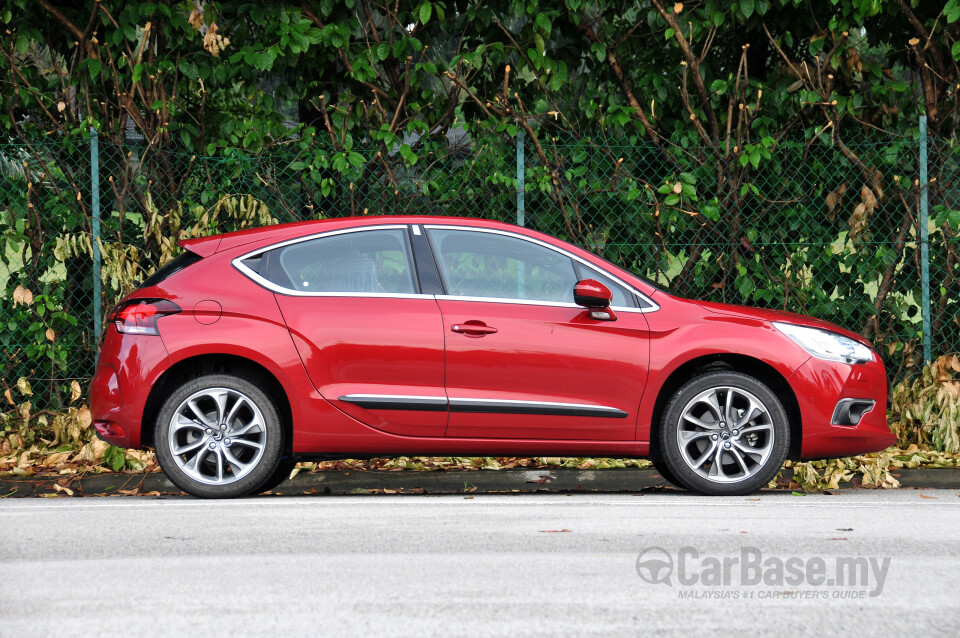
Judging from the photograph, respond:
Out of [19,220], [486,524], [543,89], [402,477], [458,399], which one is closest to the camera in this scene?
[486,524]

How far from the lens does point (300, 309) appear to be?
6.84m

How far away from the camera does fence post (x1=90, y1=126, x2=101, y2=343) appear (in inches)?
351

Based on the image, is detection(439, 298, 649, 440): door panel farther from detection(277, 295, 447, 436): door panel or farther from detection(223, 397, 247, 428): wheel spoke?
detection(223, 397, 247, 428): wheel spoke

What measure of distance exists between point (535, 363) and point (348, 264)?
50.8 inches

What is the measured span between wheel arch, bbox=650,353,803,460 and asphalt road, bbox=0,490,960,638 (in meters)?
0.38

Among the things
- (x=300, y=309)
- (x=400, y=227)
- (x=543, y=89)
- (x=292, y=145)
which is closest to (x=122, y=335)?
(x=300, y=309)

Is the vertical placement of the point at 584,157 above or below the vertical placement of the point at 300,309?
above

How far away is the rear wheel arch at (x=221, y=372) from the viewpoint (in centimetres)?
695

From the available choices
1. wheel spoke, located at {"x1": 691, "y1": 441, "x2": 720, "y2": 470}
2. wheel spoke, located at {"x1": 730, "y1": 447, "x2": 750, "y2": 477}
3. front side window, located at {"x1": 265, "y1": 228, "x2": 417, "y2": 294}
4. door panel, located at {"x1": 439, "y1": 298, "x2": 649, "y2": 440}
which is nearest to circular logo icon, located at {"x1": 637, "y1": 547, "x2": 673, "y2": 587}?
door panel, located at {"x1": 439, "y1": 298, "x2": 649, "y2": 440}

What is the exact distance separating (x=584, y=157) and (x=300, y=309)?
3.53 m

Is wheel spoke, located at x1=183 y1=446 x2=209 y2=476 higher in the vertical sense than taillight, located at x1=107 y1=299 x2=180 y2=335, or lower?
lower

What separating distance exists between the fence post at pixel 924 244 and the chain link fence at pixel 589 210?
0.01 meters

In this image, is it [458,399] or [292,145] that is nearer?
[458,399]

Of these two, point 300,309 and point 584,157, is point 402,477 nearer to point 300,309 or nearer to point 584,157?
point 300,309
